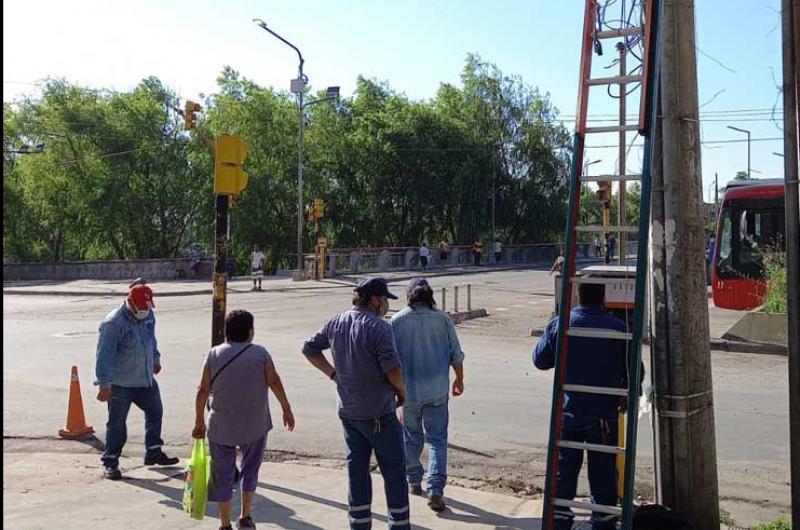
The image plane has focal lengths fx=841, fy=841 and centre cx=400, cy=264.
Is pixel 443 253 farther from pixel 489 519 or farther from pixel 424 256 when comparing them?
pixel 489 519

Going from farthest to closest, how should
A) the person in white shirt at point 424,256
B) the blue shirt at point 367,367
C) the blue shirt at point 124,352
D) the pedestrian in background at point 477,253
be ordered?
the pedestrian in background at point 477,253 → the person in white shirt at point 424,256 → the blue shirt at point 124,352 → the blue shirt at point 367,367

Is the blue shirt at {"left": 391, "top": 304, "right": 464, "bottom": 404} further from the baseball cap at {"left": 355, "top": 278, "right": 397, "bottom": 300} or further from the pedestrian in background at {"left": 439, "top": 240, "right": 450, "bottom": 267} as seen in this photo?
the pedestrian in background at {"left": 439, "top": 240, "right": 450, "bottom": 267}

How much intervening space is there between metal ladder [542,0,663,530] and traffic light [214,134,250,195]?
10.9 ft

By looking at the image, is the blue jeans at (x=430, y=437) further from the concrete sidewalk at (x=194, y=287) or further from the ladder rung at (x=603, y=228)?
the concrete sidewalk at (x=194, y=287)

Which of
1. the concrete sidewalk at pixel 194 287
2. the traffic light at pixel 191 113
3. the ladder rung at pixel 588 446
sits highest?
the traffic light at pixel 191 113

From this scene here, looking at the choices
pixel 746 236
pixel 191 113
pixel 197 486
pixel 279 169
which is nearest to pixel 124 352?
pixel 197 486

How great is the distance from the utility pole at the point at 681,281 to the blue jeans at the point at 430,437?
1.84 meters

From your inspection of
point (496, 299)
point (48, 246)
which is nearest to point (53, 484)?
point (496, 299)

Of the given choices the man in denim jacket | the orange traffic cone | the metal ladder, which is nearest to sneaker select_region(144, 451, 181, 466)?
the man in denim jacket

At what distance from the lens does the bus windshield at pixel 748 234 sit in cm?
2106

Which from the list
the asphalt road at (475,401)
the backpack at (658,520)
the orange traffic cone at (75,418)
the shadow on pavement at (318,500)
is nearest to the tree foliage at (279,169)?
the asphalt road at (475,401)

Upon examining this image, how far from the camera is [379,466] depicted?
16.8 ft

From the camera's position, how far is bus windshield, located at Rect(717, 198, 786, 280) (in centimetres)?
2106

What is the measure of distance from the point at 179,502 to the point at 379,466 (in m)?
2.09
